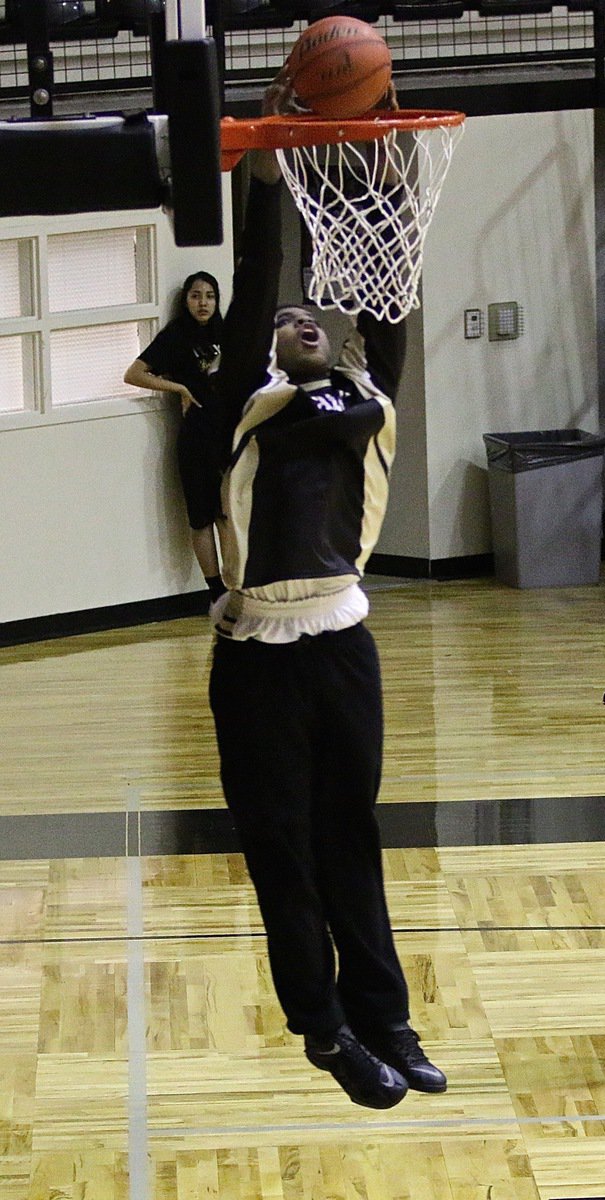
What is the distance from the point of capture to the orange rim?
273 cm

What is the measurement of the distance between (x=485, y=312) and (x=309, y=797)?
6.19 metres

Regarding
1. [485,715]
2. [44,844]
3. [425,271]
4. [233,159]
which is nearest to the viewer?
[233,159]

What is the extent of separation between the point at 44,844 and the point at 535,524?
374 cm

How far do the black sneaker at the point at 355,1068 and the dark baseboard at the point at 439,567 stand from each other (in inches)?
237

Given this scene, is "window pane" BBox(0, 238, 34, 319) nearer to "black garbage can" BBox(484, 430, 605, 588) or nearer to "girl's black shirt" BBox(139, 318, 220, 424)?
"girl's black shirt" BBox(139, 318, 220, 424)

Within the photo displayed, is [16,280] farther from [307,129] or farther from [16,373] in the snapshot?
[307,129]

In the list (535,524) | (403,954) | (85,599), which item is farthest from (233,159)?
(535,524)

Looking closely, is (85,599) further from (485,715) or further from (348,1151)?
(348,1151)

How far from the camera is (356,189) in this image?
3131 millimetres

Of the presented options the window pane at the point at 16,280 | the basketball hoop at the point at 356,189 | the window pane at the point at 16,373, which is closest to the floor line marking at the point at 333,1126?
the basketball hoop at the point at 356,189

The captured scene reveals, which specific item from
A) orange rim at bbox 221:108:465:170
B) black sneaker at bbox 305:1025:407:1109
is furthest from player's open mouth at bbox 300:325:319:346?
black sneaker at bbox 305:1025:407:1109

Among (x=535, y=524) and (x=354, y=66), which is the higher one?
(x=354, y=66)

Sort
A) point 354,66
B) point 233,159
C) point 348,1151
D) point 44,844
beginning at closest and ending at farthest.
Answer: point 354,66 < point 233,159 < point 348,1151 < point 44,844

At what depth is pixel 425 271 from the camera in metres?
8.62
